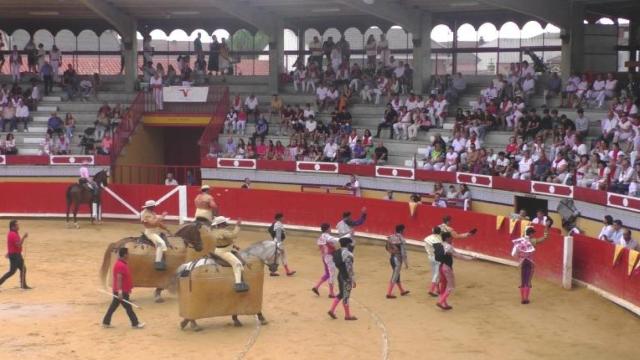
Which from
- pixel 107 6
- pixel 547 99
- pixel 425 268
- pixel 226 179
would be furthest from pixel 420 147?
pixel 107 6

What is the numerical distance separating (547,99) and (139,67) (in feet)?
57.5

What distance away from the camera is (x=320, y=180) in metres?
28.6

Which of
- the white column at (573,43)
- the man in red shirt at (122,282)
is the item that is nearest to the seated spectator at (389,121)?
the white column at (573,43)

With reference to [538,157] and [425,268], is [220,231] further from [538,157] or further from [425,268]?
[538,157]

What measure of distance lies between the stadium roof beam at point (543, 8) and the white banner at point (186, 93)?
11.7 meters

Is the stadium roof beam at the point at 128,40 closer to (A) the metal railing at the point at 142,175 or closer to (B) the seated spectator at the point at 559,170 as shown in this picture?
(A) the metal railing at the point at 142,175

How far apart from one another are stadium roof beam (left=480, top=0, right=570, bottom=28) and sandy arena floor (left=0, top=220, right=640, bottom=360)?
961 centimetres

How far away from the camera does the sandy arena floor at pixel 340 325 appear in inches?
563

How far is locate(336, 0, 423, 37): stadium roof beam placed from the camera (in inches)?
1184

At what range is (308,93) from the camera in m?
35.0

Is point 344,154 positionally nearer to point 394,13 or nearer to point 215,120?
point 394,13

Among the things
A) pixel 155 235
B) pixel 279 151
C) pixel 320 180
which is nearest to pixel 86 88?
pixel 279 151

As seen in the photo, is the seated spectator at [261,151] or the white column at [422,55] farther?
the white column at [422,55]

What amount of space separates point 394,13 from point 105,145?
10.7 metres
